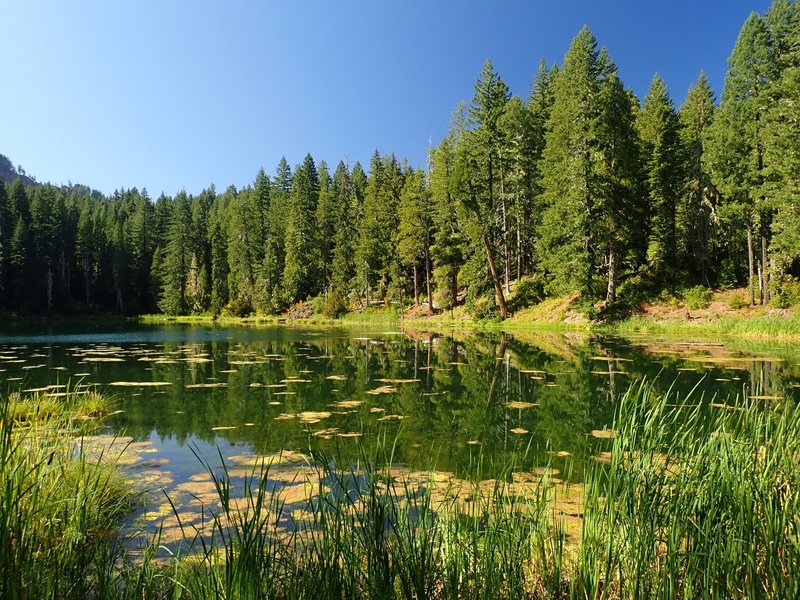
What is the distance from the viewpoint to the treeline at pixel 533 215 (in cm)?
2905

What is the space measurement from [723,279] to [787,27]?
14851 millimetres

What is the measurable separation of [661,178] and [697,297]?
1066 centimetres

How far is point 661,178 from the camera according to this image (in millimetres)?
36969

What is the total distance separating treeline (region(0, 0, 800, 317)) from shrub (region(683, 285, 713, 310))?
2163mm

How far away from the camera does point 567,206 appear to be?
3294 cm

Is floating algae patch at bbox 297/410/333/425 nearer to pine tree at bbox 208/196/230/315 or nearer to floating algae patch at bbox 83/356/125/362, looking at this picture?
floating algae patch at bbox 83/356/125/362

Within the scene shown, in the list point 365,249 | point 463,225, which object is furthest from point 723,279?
point 365,249

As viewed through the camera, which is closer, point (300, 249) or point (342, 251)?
point (342, 251)

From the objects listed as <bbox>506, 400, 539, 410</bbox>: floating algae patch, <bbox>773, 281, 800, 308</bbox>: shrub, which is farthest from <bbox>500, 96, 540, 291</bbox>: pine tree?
<bbox>506, 400, 539, 410</bbox>: floating algae patch

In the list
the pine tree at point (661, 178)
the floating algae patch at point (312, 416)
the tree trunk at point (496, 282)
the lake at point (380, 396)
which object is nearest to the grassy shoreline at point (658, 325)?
the tree trunk at point (496, 282)

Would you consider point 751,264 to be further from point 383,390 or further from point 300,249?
point 300,249

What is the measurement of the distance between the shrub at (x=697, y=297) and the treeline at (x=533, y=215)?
216 cm

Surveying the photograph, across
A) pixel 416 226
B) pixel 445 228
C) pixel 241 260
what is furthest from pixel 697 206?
pixel 241 260

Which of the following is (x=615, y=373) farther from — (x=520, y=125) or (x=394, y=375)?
(x=520, y=125)
